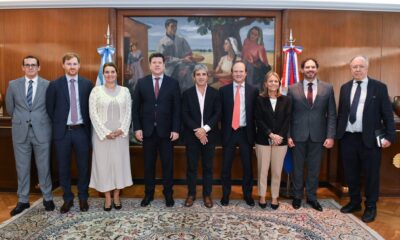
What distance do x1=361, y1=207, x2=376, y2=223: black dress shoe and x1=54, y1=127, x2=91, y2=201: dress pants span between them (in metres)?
2.95

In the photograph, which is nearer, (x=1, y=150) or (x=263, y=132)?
(x=263, y=132)

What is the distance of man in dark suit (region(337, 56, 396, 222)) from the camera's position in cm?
335

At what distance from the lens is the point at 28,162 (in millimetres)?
3584

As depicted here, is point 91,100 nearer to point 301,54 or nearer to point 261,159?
point 261,159

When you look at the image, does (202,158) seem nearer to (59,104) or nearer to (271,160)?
(271,160)

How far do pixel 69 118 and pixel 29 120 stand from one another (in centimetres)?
41

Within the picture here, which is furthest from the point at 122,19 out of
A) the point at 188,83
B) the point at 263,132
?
the point at 263,132

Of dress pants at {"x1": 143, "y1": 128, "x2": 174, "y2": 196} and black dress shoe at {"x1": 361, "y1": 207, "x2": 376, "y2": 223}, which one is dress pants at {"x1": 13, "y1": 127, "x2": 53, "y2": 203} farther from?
black dress shoe at {"x1": 361, "y1": 207, "x2": 376, "y2": 223}

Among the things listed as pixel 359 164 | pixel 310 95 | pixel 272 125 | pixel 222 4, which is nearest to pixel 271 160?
pixel 272 125

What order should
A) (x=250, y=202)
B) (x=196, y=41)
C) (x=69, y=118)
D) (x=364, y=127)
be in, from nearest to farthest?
1. (x=364, y=127)
2. (x=69, y=118)
3. (x=250, y=202)
4. (x=196, y=41)

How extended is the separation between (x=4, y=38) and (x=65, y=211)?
117 inches

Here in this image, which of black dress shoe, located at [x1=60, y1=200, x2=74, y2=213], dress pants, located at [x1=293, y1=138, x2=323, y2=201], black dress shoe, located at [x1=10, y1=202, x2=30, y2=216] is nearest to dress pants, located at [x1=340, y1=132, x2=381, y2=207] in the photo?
dress pants, located at [x1=293, y1=138, x2=323, y2=201]

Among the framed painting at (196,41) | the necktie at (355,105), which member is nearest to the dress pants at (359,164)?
the necktie at (355,105)

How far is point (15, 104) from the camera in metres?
3.49
